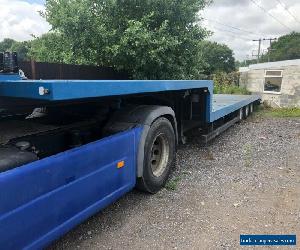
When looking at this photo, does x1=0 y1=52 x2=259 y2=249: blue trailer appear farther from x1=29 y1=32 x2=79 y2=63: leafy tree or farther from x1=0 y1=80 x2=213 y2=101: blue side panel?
x1=29 y1=32 x2=79 y2=63: leafy tree

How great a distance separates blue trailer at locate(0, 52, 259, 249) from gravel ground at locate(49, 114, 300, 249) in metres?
0.35

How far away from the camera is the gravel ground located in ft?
10.9

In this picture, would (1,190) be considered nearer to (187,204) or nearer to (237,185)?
(187,204)

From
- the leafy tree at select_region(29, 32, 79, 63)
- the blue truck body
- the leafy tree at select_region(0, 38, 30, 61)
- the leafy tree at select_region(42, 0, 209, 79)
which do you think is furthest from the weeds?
the leafy tree at select_region(29, 32, 79, 63)

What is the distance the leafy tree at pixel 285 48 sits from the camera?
229 feet

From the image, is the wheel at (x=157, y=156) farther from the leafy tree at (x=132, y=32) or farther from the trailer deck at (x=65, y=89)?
the leafy tree at (x=132, y=32)

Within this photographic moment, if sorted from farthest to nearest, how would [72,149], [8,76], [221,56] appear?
[221,56] → [8,76] → [72,149]

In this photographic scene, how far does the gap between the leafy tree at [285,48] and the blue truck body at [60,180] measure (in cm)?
7331

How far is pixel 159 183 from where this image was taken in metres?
4.35

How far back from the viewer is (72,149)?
2.89m

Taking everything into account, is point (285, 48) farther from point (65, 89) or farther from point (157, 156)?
point (65, 89)

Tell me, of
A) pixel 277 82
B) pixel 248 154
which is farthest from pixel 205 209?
pixel 277 82

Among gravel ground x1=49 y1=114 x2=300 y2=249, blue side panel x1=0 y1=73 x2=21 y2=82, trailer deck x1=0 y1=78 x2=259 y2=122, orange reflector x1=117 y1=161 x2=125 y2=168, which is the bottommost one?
gravel ground x1=49 y1=114 x2=300 y2=249

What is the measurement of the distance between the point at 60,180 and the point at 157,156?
80.0 inches
